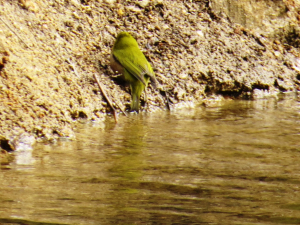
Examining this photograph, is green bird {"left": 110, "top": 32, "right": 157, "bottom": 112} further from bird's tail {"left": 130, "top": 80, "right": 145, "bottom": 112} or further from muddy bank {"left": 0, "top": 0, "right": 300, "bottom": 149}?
muddy bank {"left": 0, "top": 0, "right": 300, "bottom": 149}

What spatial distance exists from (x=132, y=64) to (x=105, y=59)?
1.32 ft

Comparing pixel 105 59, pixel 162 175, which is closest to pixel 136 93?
pixel 105 59

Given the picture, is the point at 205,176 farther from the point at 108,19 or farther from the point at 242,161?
the point at 108,19

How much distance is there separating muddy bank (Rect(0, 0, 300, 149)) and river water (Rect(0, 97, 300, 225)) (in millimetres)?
341

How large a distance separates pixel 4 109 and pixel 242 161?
70.5 inches


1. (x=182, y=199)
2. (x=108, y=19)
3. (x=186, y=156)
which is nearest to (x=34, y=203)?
(x=182, y=199)

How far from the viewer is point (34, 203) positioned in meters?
3.05

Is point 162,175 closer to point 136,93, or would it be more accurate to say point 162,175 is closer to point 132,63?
point 136,93

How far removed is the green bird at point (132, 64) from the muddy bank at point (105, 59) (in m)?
0.14

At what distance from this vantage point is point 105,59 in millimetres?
6555

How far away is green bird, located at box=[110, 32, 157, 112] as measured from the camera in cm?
615

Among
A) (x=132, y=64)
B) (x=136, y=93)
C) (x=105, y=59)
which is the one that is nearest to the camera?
(x=136, y=93)

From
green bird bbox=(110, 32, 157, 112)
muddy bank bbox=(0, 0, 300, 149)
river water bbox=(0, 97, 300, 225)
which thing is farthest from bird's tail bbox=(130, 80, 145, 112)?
river water bbox=(0, 97, 300, 225)

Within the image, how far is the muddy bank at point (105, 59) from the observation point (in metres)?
4.89
